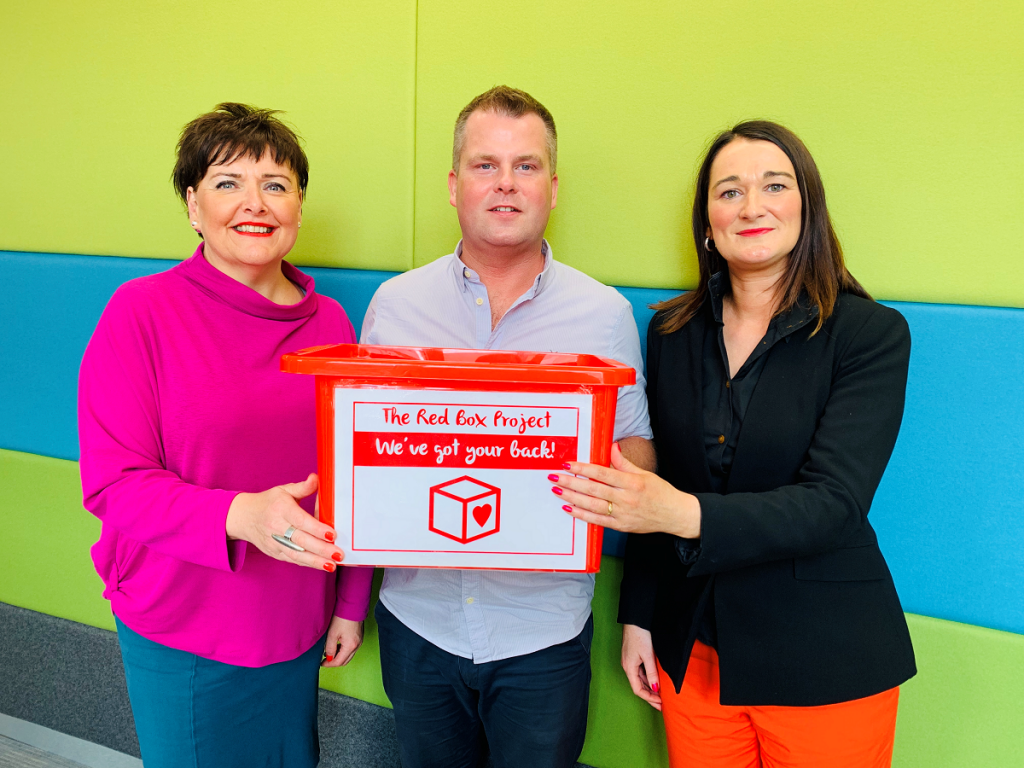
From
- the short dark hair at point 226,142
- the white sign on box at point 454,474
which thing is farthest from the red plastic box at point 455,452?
the short dark hair at point 226,142

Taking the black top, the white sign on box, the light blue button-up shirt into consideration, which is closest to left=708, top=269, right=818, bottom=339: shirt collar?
the black top

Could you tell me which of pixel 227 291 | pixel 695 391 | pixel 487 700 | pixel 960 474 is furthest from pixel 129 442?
pixel 960 474

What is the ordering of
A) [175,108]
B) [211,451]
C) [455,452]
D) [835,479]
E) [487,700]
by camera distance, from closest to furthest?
1. [455,452]
2. [835,479]
3. [211,451]
4. [487,700]
5. [175,108]

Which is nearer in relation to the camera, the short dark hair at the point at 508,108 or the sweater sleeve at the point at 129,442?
the sweater sleeve at the point at 129,442

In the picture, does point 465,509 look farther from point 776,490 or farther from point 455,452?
point 776,490

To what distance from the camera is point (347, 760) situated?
5.01 feet

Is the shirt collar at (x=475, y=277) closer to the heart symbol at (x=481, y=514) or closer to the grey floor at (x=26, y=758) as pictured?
the heart symbol at (x=481, y=514)

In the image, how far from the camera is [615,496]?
76 cm

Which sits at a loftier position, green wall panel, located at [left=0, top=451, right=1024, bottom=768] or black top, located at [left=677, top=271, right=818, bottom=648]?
black top, located at [left=677, top=271, right=818, bottom=648]

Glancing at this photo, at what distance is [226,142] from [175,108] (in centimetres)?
67

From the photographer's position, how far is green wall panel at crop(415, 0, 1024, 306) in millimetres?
1030

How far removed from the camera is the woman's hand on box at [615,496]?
758mm

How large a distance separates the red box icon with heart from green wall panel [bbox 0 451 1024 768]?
0.59 m

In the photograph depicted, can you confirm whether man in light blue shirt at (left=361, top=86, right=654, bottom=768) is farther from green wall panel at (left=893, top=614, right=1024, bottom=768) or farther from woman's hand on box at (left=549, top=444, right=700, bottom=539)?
green wall panel at (left=893, top=614, right=1024, bottom=768)
